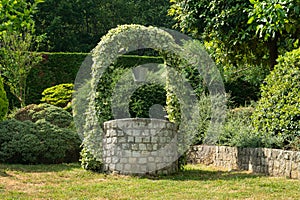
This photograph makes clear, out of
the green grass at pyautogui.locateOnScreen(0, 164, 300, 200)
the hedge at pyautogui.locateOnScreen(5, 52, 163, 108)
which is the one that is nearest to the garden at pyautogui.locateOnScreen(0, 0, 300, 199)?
the green grass at pyautogui.locateOnScreen(0, 164, 300, 200)

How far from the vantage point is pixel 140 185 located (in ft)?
22.7

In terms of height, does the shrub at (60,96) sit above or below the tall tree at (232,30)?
below

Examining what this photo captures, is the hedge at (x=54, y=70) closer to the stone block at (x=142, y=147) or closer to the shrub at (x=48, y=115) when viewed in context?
the shrub at (x=48, y=115)

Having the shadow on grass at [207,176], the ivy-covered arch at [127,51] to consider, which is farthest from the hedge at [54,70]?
the shadow on grass at [207,176]

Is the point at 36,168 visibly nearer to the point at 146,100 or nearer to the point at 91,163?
the point at 91,163

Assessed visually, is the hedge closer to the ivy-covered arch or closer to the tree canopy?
the tree canopy

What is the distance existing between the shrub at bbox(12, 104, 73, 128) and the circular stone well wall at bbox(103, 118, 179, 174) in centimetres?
303

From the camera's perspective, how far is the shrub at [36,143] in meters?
9.28

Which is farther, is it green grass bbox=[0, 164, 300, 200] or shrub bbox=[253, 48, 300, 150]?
shrub bbox=[253, 48, 300, 150]

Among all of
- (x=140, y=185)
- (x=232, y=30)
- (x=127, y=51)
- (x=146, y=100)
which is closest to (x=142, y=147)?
(x=140, y=185)

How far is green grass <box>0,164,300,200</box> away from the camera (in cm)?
610

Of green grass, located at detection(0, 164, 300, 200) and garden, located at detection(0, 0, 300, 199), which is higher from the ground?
garden, located at detection(0, 0, 300, 199)

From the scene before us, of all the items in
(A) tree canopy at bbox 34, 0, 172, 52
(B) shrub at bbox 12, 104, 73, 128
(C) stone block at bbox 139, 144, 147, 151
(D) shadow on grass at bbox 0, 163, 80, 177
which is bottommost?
(D) shadow on grass at bbox 0, 163, 80, 177

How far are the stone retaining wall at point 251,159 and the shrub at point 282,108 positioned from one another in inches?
13.0
